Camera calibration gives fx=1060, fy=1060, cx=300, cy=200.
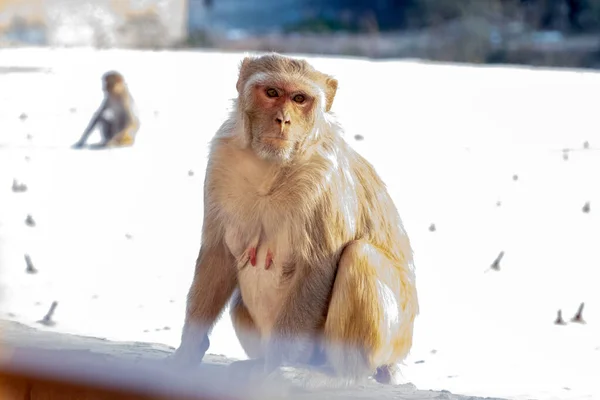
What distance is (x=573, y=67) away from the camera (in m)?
2.25

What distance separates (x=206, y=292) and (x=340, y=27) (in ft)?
2.22

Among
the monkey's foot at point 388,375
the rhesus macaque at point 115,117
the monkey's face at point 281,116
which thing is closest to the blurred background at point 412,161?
the monkey's foot at point 388,375

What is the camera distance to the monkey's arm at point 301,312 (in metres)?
2.17

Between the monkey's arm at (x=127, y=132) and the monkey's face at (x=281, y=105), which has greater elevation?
the monkey's arm at (x=127, y=132)

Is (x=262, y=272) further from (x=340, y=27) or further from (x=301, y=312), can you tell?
(x=340, y=27)

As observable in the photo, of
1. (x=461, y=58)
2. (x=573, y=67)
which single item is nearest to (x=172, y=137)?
(x=461, y=58)

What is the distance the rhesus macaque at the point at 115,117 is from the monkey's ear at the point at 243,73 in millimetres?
1355

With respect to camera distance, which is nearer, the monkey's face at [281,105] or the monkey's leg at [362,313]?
the monkey's face at [281,105]

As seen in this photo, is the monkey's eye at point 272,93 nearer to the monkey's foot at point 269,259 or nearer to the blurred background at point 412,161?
the blurred background at point 412,161

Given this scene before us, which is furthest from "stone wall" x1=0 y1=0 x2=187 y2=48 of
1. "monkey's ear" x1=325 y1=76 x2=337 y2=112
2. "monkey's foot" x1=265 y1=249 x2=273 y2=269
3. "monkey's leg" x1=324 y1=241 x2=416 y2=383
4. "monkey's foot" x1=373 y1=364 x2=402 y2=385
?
"monkey's foot" x1=373 y1=364 x2=402 y2=385

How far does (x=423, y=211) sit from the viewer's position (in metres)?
2.78

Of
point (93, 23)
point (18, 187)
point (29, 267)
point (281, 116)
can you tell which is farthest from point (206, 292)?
point (18, 187)

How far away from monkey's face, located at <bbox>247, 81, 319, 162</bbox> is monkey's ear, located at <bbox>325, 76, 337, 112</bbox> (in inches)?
2.9

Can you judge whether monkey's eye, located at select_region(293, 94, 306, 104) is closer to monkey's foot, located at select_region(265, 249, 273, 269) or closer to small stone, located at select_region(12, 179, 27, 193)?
monkey's foot, located at select_region(265, 249, 273, 269)
